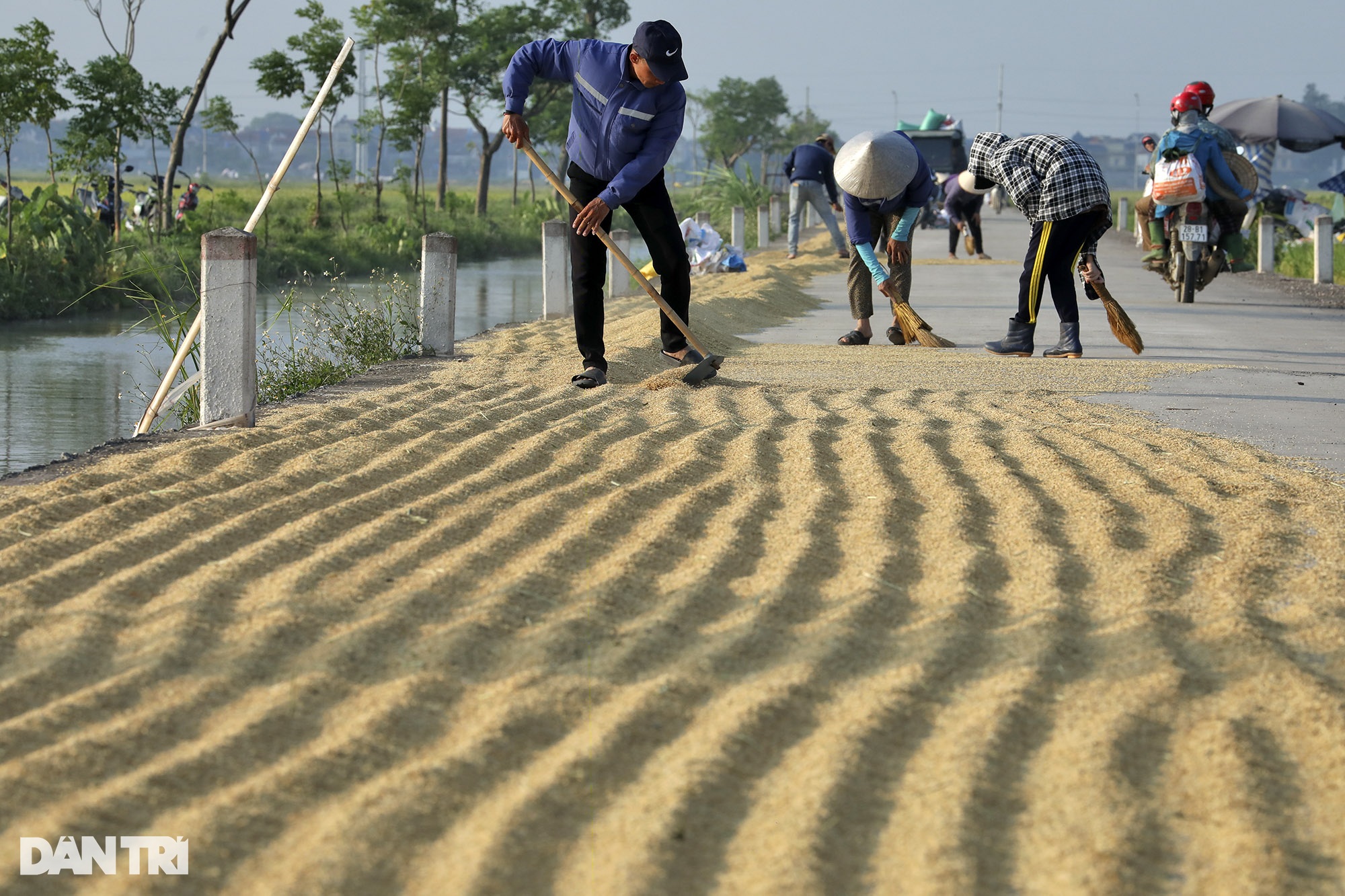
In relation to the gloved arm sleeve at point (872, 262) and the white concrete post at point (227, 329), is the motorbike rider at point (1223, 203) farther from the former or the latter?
the white concrete post at point (227, 329)

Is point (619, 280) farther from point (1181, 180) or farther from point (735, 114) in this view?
point (735, 114)

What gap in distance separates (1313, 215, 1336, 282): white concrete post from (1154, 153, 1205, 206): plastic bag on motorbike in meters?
4.81

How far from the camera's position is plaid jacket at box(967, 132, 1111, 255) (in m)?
7.98

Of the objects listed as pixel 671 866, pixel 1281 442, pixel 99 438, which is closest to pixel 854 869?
pixel 671 866

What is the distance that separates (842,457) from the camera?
5.16 meters

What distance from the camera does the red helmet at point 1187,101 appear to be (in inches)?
451

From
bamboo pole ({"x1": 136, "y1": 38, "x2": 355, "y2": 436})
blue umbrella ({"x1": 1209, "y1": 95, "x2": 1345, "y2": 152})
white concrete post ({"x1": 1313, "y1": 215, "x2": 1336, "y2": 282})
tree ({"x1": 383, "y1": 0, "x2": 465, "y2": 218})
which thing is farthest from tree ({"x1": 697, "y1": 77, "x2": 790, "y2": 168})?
bamboo pole ({"x1": 136, "y1": 38, "x2": 355, "y2": 436})

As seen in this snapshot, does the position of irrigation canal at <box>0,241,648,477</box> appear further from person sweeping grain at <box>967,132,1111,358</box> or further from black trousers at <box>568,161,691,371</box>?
person sweeping grain at <box>967,132,1111,358</box>

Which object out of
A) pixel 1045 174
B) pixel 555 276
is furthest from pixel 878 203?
pixel 555 276

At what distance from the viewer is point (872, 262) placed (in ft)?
28.4

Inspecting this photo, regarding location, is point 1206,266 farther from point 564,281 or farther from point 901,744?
point 901,744

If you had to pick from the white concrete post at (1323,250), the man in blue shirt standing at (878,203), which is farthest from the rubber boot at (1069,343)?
the white concrete post at (1323,250)

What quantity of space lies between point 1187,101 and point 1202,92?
0.91 ft

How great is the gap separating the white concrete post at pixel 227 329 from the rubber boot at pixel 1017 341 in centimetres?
464
